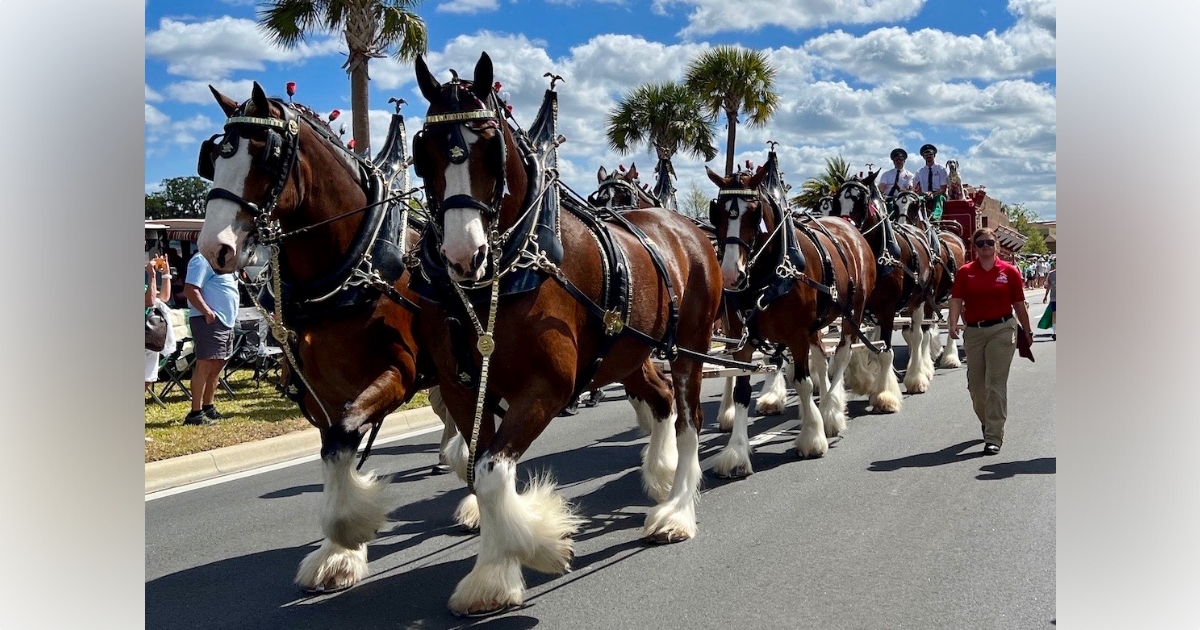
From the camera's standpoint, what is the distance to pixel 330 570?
475 cm

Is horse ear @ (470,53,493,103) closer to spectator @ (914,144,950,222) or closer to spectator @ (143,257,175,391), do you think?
spectator @ (143,257,175,391)

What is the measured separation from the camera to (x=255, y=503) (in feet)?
21.8

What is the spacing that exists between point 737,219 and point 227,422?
5.79 meters

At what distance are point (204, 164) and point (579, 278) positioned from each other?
1893mm

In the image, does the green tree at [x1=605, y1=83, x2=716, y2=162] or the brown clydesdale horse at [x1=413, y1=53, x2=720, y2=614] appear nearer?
the brown clydesdale horse at [x1=413, y1=53, x2=720, y2=614]

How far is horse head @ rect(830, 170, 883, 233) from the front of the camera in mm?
10492

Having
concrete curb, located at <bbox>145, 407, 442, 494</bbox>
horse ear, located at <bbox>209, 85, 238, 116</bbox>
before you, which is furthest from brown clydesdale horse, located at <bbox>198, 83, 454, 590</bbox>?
concrete curb, located at <bbox>145, 407, 442, 494</bbox>

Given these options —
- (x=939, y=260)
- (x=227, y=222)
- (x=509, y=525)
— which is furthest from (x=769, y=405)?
(x=227, y=222)

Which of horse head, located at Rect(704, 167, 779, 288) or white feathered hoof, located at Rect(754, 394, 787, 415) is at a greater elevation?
horse head, located at Rect(704, 167, 779, 288)

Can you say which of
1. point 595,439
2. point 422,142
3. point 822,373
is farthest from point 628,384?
point 822,373

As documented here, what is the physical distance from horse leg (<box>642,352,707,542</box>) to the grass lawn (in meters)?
4.50

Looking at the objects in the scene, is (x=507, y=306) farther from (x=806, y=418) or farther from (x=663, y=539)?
(x=806, y=418)

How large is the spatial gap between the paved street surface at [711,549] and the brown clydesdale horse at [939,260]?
444 cm

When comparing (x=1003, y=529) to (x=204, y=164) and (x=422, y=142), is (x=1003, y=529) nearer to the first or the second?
(x=422, y=142)
